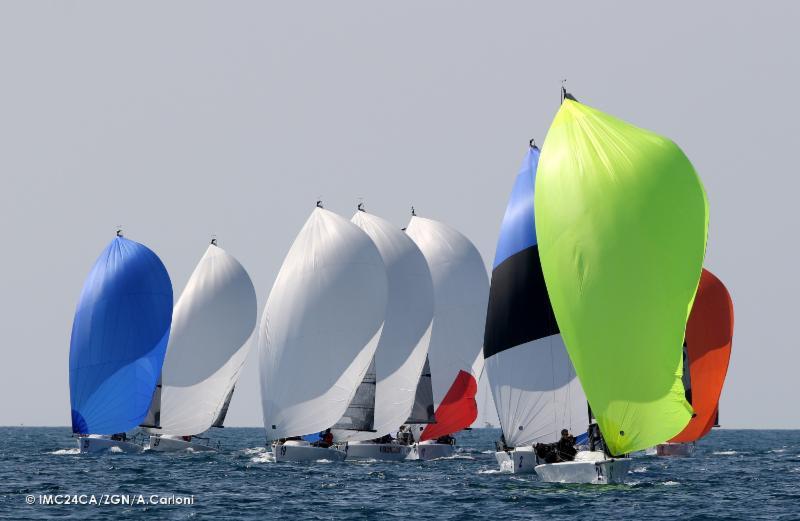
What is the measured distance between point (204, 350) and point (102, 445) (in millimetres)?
6553

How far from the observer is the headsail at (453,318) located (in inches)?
2437

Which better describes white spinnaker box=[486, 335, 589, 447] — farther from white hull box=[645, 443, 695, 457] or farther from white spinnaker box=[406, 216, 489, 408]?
white hull box=[645, 443, 695, 457]

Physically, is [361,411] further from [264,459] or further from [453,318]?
[453,318]

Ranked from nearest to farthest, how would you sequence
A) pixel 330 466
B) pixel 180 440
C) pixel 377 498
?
pixel 377 498, pixel 330 466, pixel 180 440

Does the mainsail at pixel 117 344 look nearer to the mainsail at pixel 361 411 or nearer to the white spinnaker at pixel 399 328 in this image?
the white spinnaker at pixel 399 328

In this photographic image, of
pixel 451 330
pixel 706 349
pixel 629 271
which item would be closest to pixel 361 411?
pixel 451 330

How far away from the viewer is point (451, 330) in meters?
63.1

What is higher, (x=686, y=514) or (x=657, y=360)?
(x=657, y=360)

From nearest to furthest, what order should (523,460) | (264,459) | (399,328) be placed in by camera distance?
(523,460)
(399,328)
(264,459)

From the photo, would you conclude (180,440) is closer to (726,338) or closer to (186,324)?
(186,324)

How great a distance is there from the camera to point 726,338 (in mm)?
61438

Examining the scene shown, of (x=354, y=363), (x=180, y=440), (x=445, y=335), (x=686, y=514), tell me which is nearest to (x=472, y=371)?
(x=445, y=335)

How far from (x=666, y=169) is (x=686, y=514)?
9.25m

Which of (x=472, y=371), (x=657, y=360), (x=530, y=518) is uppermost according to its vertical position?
(x=472, y=371)
